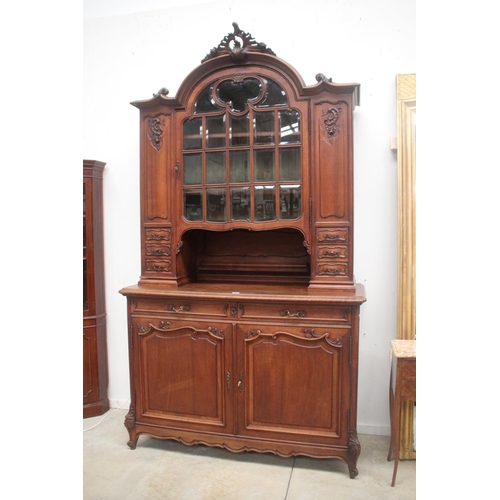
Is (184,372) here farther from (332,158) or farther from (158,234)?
(332,158)

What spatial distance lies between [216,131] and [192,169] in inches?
9.9

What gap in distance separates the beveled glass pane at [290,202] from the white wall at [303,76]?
0.50 metres

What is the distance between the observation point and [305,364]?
6.39 ft

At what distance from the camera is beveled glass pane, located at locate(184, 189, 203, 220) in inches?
87.7

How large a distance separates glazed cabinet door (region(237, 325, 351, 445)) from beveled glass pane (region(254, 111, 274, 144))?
39.5 inches

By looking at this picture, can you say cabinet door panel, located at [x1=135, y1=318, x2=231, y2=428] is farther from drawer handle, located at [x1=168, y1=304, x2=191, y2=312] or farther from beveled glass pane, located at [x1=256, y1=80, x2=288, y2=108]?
beveled glass pane, located at [x1=256, y1=80, x2=288, y2=108]

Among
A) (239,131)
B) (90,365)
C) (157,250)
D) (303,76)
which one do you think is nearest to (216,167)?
(239,131)

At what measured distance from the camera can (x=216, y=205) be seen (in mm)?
2203

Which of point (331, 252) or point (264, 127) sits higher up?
point (264, 127)

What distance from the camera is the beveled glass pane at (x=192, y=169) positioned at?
2.23 metres

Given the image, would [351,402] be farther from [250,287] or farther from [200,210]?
[200,210]

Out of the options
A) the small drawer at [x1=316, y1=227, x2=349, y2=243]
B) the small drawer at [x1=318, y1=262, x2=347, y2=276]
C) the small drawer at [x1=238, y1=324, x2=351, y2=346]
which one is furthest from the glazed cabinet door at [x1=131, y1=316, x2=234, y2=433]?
the small drawer at [x1=316, y1=227, x2=349, y2=243]
